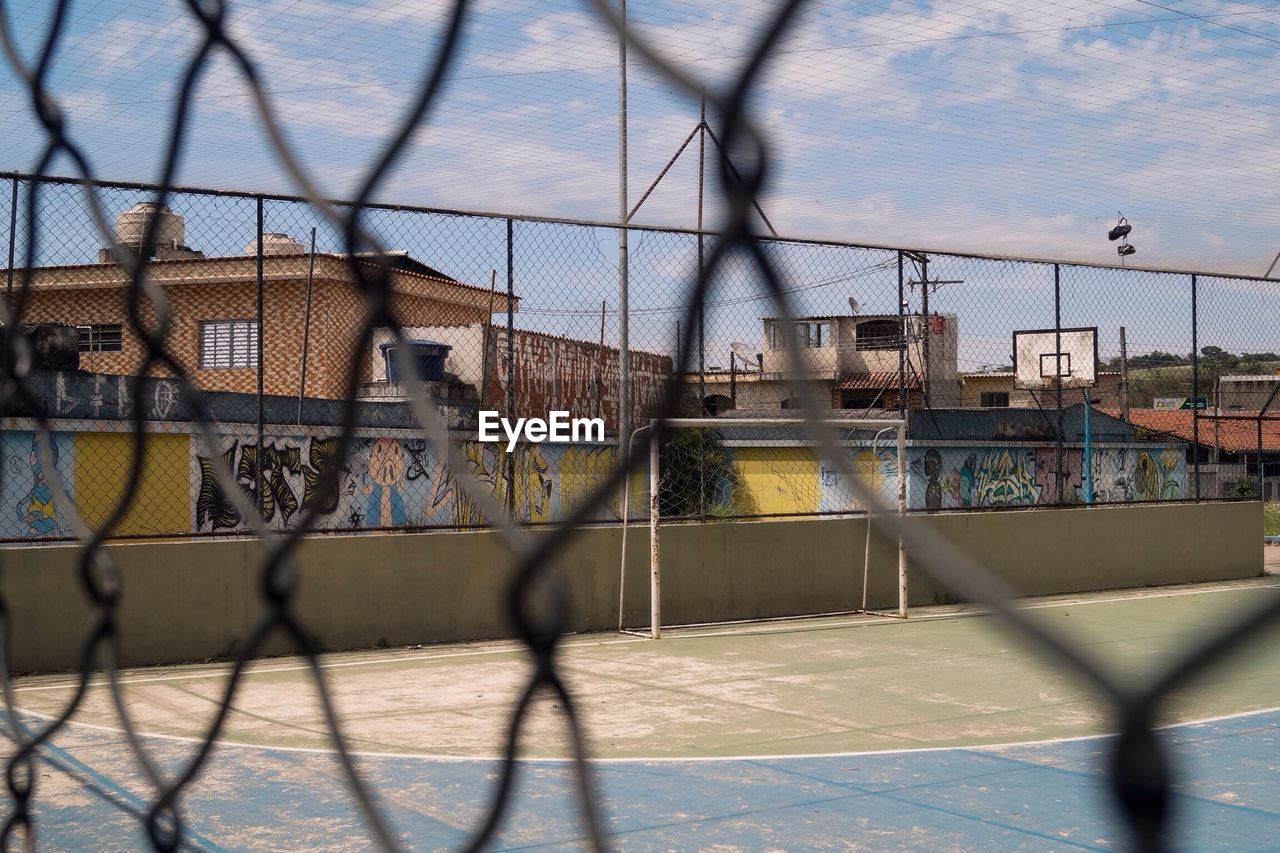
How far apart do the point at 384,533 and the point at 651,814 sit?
17.9 feet

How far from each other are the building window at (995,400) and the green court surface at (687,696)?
6.59 metres

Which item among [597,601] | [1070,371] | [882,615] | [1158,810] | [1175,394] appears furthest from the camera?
[1175,394]

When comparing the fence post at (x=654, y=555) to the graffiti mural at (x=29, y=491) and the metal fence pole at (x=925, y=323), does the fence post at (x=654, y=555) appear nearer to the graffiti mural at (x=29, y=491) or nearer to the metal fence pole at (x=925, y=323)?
the metal fence pole at (x=925, y=323)

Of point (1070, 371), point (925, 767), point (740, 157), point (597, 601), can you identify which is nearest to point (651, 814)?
point (925, 767)

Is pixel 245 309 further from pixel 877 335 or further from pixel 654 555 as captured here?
pixel 877 335

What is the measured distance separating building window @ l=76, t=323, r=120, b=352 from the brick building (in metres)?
0.01

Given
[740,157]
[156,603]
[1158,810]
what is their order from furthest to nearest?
1. [156,603]
2. [740,157]
3. [1158,810]

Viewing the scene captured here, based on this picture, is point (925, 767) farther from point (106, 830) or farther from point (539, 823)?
point (106, 830)

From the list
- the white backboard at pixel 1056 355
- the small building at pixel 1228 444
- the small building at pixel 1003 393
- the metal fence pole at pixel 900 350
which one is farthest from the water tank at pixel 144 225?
the small building at pixel 1228 444

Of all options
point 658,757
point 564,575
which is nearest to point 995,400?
point 564,575

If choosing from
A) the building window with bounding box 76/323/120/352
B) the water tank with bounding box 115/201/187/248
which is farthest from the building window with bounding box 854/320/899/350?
the building window with bounding box 76/323/120/352

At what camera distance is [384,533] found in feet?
33.3

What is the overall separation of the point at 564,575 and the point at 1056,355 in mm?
8240

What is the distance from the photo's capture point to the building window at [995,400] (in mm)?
17417
